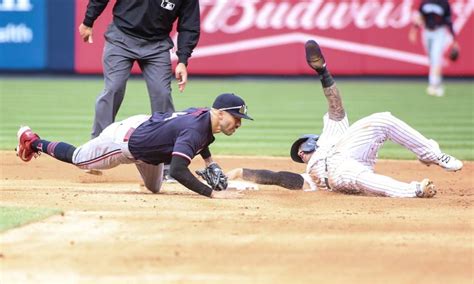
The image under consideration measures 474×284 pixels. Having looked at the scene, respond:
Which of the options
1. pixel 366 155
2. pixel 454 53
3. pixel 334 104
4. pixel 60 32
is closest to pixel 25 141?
pixel 334 104

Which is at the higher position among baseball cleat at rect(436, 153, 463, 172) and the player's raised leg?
the player's raised leg

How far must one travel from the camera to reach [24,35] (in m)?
23.9

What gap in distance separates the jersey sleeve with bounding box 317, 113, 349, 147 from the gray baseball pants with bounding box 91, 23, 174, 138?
1.45 metres

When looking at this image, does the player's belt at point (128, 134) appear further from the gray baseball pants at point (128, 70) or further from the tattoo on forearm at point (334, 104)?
the tattoo on forearm at point (334, 104)

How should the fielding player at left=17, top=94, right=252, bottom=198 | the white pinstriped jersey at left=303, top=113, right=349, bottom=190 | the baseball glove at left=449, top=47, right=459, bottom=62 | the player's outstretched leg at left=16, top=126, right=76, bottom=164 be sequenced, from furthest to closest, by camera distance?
1. the baseball glove at left=449, top=47, right=459, bottom=62
2. the white pinstriped jersey at left=303, top=113, right=349, bottom=190
3. the player's outstretched leg at left=16, top=126, right=76, bottom=164
4. the fielding player at left=17, top=94, right=252, bottom=198

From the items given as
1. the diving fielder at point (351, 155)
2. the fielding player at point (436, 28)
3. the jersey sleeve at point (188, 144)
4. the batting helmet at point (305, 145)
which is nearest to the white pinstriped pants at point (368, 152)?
the diving fielder at point (351, 155)

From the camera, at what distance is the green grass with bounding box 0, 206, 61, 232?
6711mm

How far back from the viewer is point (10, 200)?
7926 millimetres

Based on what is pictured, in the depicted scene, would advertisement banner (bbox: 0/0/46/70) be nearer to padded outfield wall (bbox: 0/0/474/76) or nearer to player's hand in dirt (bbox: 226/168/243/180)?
padded outfield wall (bbox: 0/0/474/76)

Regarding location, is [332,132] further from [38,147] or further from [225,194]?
[38,147]

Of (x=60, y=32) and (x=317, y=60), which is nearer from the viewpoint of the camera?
(x=317, y=60)

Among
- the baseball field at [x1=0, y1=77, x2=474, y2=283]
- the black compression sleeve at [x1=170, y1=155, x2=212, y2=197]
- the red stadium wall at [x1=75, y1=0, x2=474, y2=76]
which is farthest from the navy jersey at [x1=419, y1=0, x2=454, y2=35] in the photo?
the black compression sleeve at [x1=170, y1=155, x2=212, y2=197]

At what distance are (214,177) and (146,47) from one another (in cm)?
183

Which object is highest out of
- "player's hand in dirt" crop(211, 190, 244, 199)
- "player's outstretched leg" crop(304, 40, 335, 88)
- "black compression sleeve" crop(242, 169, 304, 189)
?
"player's outstretched leg" crop(304, 40, 335, 88)
